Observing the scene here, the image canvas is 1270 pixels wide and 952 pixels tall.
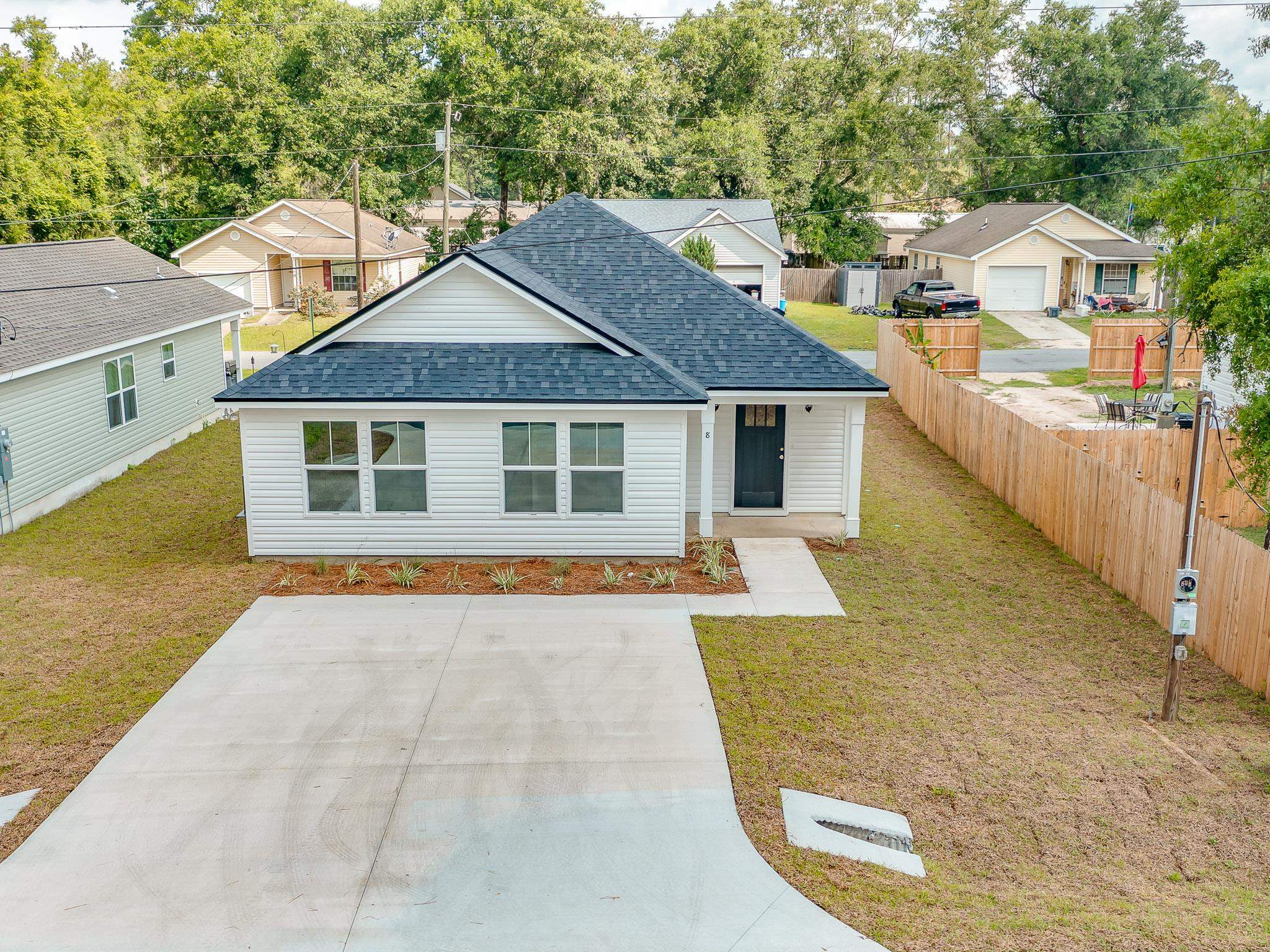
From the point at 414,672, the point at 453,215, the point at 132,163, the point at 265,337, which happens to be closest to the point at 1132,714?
the point at 414,672

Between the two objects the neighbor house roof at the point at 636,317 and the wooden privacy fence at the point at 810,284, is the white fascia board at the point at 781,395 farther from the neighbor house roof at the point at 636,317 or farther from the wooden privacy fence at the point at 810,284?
the wooden privacy fence at the point at 810,284

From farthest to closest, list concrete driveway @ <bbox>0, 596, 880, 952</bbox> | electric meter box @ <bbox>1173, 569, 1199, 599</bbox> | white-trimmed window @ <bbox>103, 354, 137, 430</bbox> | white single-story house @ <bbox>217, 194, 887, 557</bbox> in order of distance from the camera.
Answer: white-trimmed window @ <bbox>103, 354, 137, 430</bbox>
white single-story house @ <bbox>217, 194, 887, 557</bbox>
electric meter box @ <bbox>1173, 569, 1199, 599</bbox>
concrete driveway @ <bbox>0, 596, 880, 952</bbox>

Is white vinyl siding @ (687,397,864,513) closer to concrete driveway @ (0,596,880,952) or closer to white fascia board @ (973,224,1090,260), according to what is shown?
concrete driveway @ (0,596,880,952)

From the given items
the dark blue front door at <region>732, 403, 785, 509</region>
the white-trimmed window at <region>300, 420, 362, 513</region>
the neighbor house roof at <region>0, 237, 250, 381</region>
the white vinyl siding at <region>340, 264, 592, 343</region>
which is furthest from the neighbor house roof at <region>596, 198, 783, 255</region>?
the white-trimmed window at <region>300, 420, 362, 513</region>

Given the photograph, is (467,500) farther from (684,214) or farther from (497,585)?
(684,214)

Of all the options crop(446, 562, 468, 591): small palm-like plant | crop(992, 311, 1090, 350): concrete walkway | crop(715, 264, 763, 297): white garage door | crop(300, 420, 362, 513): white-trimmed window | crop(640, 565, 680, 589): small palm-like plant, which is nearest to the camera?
crop(446, 562, 468, 591): small palm-like plant

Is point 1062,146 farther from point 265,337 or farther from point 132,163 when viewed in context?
point 132,163
